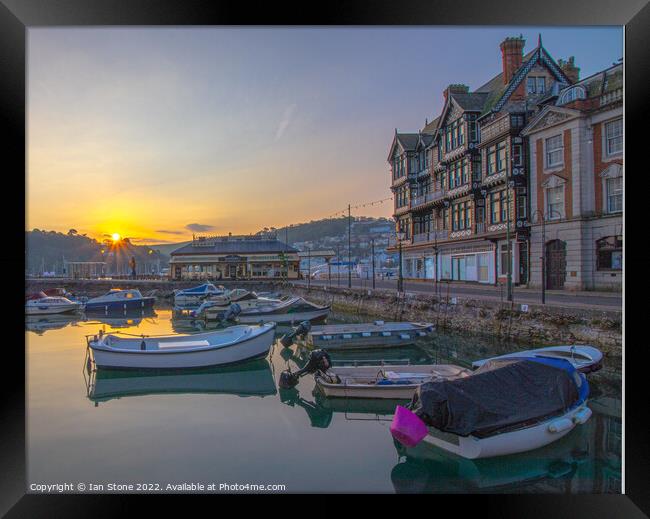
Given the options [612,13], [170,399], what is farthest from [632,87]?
[170,399]

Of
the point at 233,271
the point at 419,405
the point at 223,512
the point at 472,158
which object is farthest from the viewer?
the point at 233,271

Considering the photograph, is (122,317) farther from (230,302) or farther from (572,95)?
(572,95)

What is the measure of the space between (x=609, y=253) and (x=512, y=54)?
6643mm

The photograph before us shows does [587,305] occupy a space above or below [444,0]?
below

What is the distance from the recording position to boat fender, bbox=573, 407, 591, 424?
6.38 metres

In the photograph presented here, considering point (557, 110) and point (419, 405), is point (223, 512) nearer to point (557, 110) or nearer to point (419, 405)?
point (419, 405)

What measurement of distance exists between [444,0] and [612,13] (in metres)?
1.69

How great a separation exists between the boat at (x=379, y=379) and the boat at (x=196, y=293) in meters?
15.5

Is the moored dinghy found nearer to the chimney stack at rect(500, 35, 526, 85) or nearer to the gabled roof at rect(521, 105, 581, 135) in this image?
the gabled roof at rect(521, 105, 581, 135)

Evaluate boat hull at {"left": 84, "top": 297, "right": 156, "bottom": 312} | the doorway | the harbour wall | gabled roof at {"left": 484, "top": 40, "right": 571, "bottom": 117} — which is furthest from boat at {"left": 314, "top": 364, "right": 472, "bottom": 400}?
boat hull at {"left": 84, "top": 297, "right": 156, "bottom": 312}

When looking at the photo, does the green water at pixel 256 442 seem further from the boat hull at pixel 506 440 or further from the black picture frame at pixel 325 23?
the black picture frame at pixel 325 23

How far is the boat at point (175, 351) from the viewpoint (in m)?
10.5

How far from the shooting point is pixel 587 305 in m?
10.1

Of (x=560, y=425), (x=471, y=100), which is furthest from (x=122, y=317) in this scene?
(x=560, y=425)
